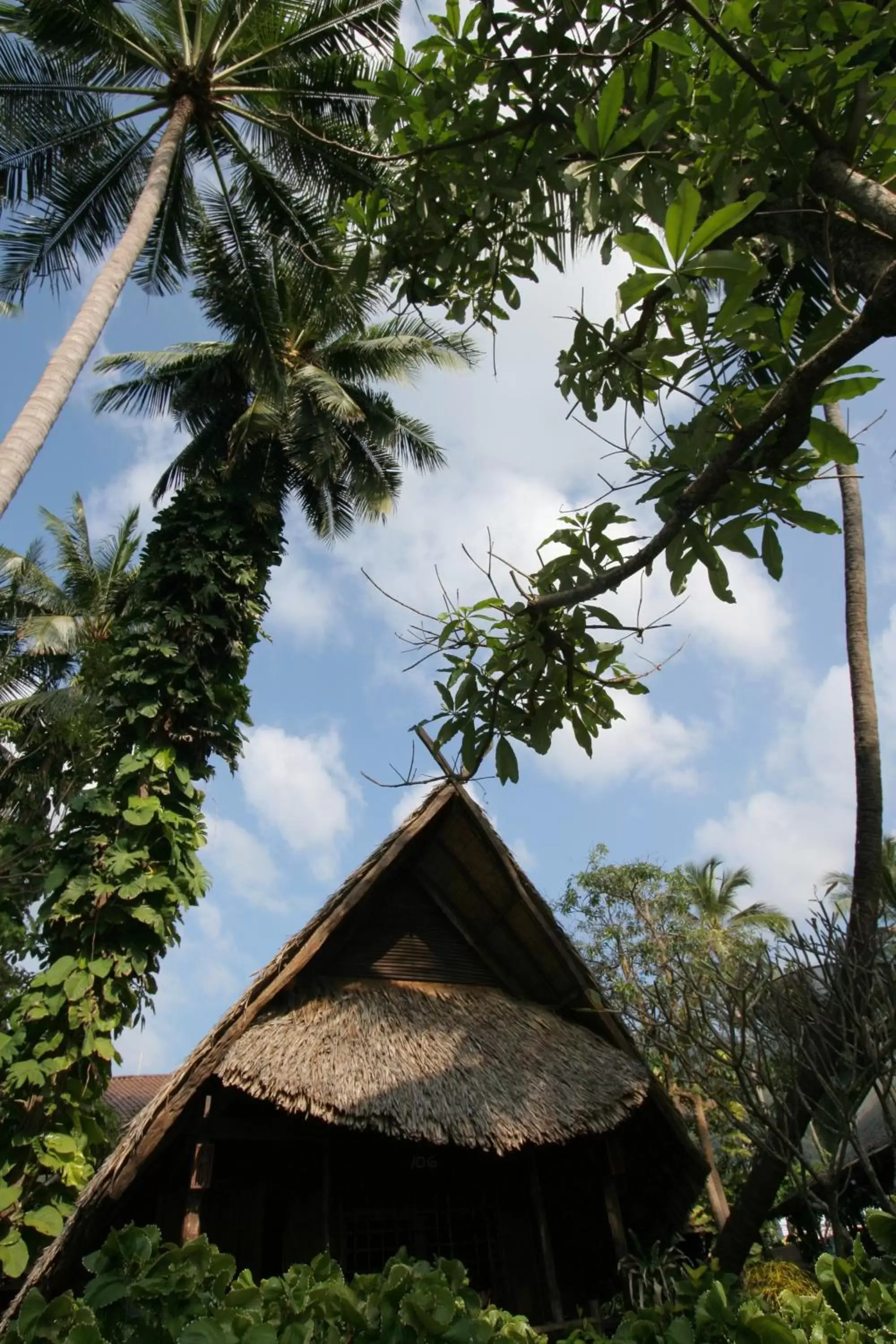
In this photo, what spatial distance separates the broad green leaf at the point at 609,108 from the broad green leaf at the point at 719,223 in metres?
0.45

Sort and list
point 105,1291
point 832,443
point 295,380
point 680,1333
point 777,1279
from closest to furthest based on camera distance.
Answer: point 832,443
point 105,1291
point 680,1333
point 777,1279
point 295,380

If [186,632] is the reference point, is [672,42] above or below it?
below

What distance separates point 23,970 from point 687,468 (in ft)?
39.4

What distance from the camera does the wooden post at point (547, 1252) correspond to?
5.95 meters

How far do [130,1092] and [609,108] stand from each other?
18365mm

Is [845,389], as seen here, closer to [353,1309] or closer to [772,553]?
[772,553]

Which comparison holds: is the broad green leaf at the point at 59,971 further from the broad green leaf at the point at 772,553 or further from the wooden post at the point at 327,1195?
the broad green leaf at the point at 772,553

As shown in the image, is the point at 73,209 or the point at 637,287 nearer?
the point at 637,287

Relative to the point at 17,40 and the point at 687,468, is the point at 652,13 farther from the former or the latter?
the point at 17,40

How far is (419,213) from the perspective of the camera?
2783mm

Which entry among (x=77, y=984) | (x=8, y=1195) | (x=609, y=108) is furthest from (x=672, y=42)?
(x=8, y=1195)

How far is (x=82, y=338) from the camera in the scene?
5770 mm

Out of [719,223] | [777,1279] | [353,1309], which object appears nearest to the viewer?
[719,223]

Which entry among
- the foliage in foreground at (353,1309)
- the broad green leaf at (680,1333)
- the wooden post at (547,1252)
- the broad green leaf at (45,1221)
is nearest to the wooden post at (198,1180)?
the broad green leaf at (45,1221)
